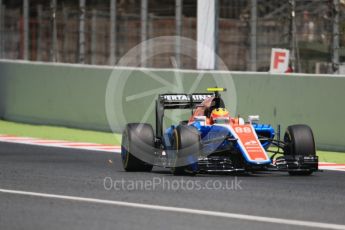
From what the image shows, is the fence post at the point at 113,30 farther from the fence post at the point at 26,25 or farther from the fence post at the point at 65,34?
the fence post at the point at 65,34

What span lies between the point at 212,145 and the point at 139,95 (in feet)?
26.6

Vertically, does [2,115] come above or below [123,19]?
below

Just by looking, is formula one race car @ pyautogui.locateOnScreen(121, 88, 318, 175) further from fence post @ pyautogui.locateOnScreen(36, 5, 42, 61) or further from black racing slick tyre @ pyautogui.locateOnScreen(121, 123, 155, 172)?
fence post @ pyautogui.locateOnScreen(36, 5, 42, 61)

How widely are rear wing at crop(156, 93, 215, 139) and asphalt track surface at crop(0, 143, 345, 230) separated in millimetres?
666

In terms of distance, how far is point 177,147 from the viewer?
524 inches

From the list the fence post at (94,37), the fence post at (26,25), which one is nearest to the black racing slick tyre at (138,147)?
the fence post at (26,25)

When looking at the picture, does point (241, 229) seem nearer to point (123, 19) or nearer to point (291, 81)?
point (291, 81)

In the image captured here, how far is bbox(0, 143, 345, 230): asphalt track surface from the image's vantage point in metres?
9.31

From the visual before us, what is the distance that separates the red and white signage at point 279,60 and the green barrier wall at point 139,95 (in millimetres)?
4191

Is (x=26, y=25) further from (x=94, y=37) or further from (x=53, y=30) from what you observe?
(x=94, y=37)

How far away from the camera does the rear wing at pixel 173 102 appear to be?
14734 millimetres

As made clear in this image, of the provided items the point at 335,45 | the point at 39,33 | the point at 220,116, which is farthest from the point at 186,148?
the point at 39,33

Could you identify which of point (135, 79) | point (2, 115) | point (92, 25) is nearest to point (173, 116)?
point (135, 79)

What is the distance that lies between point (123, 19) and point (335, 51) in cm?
844
